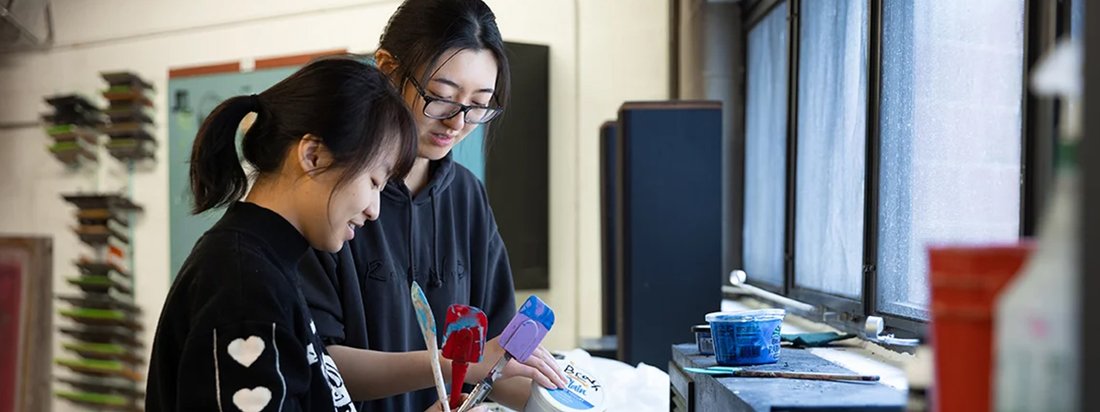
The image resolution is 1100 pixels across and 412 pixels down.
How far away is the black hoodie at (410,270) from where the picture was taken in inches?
58.1

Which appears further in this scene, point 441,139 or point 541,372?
point 441,139

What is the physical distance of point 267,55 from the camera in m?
4.12

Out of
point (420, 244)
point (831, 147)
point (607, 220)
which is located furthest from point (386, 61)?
point (607, 220)

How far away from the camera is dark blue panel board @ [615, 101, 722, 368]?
7.64 feet

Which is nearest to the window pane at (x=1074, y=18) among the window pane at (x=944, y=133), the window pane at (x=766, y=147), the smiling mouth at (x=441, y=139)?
the window pane at (x=944, y=133)

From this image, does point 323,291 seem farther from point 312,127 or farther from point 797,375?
point 797,375

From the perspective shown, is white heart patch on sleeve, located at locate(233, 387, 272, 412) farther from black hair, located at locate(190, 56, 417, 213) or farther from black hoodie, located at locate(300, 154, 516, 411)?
black hoodie, located at locate(300, 154, 516, 411)

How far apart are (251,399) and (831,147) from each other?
171cm

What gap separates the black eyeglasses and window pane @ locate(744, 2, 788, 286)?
155 centimetres

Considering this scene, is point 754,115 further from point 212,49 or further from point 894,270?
point 212,49

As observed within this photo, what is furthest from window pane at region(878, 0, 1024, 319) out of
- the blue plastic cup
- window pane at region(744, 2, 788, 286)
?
window pane at region(744, 2, 788, 286)

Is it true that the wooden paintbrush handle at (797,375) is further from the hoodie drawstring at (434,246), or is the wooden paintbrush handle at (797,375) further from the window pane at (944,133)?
the hoodie drawstring at (434,246)

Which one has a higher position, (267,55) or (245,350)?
(267,55)

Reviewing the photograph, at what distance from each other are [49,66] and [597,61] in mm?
2607
